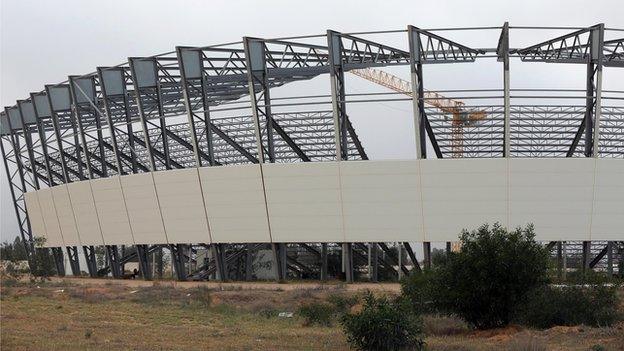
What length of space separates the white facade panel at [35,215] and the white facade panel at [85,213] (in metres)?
10.5

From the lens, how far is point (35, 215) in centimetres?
7912

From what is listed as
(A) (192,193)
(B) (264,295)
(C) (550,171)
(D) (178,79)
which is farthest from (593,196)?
(D) (178,79)

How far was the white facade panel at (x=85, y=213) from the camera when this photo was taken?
64.8m

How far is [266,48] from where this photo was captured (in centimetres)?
5097

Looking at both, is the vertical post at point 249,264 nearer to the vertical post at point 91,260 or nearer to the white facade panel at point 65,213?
the white facade panel at point 65,213

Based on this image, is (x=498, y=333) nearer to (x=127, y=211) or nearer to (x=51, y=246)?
(x=127, y=211)

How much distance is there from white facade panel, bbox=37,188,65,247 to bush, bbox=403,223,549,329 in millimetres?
51539

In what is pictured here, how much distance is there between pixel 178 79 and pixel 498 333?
1417 inches

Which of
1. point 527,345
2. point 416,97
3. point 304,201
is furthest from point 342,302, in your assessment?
point 527,345

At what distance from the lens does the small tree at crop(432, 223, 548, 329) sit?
1105 inches

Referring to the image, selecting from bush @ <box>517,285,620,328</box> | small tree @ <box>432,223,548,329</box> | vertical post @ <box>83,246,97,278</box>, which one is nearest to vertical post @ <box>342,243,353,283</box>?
bush @ <box>517,285,620,328</box>

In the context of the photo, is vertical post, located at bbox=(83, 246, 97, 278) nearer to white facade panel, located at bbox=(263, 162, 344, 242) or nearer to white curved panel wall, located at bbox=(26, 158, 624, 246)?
white curved panel wall, located at bbox=(26, 158, 624, 246)

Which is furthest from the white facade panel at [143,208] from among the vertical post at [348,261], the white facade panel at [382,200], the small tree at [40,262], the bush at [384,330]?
the bush at [384,330]

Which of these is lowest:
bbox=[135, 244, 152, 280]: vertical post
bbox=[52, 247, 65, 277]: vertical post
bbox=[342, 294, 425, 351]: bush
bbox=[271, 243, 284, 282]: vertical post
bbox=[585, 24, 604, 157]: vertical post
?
bbox=[52, 247, 65, 277]: vertical post
